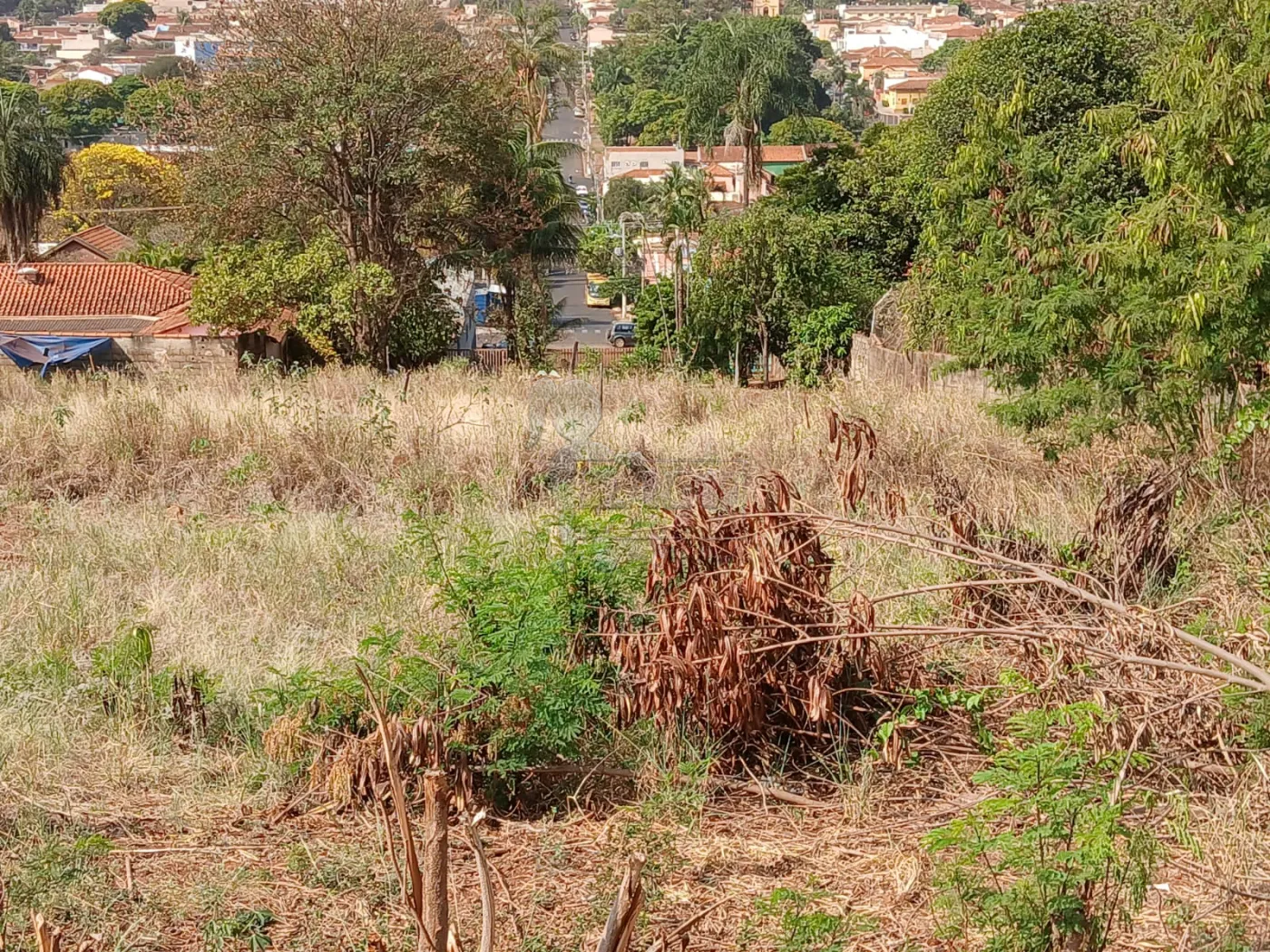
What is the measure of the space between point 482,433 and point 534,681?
5.60 m

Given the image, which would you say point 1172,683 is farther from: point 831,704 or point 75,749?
point 75,749

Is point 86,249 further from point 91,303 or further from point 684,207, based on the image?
point 684,207

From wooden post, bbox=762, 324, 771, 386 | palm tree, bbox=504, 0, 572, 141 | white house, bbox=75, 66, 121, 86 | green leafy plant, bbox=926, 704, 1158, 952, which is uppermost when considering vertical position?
white house, bbox=75, 66, 121, 86

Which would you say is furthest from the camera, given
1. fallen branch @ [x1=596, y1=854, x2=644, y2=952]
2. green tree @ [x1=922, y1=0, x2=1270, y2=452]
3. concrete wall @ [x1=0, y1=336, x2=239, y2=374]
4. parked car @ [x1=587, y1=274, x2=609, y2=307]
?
parked car @ [x1=587, y1=274, x2=609, y2=307]

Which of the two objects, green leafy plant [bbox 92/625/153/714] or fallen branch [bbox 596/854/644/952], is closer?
fallen branch [bbox 596/854/644/952]

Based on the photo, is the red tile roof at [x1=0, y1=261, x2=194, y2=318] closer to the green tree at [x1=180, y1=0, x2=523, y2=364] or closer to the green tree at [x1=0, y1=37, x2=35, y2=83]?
the green tree at [x1=180, y1=0, x2=523, y2=364]

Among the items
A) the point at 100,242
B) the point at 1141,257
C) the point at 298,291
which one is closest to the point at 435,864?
the point at 1141,257

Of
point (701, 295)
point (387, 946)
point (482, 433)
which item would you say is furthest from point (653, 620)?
point (701, 295)

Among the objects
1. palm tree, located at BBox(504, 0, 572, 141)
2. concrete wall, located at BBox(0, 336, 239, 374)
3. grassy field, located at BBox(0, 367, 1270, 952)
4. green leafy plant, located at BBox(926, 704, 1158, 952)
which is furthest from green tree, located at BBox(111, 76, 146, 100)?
green leafy plant, located at BBox(926, 704, 1158, 952)

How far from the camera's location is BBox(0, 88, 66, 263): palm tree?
41.7 m

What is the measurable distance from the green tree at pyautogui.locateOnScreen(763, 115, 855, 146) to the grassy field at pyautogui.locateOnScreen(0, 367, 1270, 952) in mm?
65665

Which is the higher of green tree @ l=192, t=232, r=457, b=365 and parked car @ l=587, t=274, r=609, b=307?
green tree @ l=192, t=232, r=457, b=365

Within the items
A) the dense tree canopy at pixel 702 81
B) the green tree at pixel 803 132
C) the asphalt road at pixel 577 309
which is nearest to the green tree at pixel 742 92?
the dense tree canopy at pixel 702 81

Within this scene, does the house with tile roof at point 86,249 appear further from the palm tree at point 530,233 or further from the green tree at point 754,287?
the green tree at point 754,287
